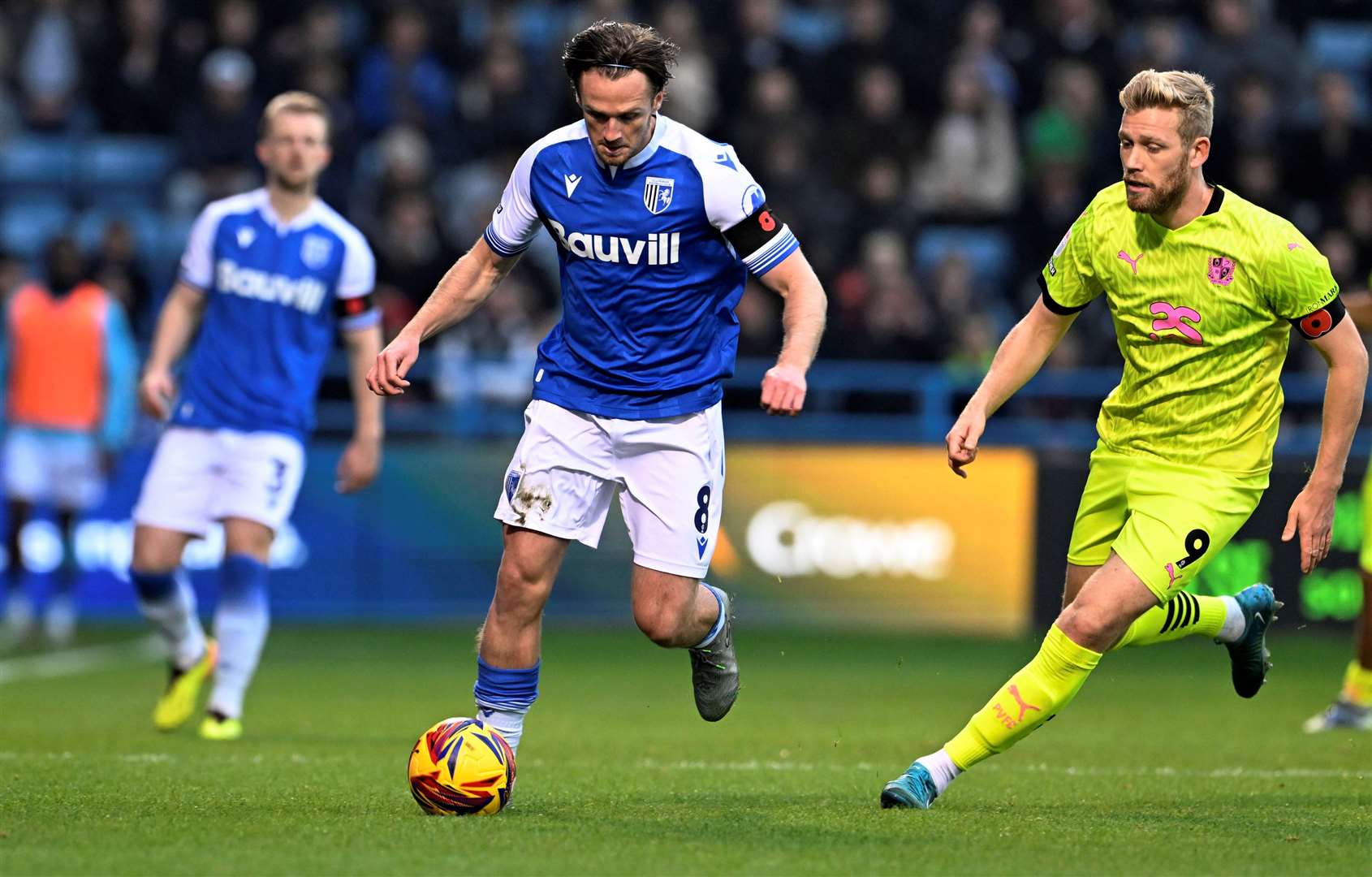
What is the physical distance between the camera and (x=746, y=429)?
1698 centimetres

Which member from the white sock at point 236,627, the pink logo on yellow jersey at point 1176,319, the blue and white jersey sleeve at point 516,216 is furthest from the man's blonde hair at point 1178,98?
the white sock at point 236,627

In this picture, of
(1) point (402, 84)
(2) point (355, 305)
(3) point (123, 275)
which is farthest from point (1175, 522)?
(1) point (402, 84)

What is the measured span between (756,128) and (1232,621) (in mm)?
11074

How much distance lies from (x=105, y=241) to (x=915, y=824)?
12.2 m

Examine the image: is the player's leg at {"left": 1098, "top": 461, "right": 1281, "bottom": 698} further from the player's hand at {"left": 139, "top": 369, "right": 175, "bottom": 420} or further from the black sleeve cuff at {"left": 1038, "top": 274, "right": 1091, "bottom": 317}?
the player's hand at {"left": 139, "top": 369, "right": 175, "bottom": 420}

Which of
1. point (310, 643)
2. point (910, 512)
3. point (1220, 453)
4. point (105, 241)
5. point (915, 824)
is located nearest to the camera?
point (915, 824)

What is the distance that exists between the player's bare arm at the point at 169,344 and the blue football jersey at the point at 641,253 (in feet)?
9.22

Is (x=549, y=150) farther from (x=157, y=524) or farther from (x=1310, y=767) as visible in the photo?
(x=1310, y=767)

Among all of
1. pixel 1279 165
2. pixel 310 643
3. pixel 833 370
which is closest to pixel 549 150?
pixel 310 643

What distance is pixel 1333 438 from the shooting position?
6.30 m

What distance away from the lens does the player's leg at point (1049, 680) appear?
6.22 metres

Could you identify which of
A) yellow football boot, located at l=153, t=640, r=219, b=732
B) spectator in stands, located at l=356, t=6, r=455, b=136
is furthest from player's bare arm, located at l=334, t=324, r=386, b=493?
spectator in stands, located at l=356, t=6, r=455, b=136

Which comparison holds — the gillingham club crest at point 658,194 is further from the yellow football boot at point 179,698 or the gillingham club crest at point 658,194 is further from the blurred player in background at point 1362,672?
the blurred player in background at point 1362,672

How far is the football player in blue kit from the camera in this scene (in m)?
6.46
